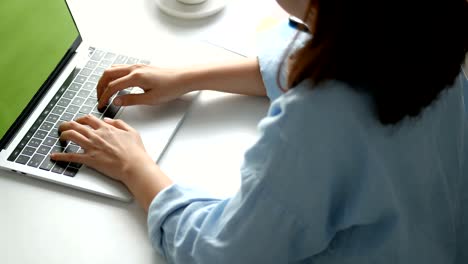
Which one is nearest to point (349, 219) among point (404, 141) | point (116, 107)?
point (404, 141)

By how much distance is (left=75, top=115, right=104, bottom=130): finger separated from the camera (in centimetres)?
78

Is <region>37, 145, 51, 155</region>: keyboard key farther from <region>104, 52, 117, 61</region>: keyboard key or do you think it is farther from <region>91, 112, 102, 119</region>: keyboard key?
<region>104, 52, 117, 61</region>: keyboard key

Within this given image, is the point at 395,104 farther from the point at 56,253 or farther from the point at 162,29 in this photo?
the point at 162,29

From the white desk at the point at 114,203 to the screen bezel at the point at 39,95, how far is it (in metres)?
0.05

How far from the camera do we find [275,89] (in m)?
0.79

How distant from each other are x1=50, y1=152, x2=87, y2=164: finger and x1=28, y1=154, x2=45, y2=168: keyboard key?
0.07 ft

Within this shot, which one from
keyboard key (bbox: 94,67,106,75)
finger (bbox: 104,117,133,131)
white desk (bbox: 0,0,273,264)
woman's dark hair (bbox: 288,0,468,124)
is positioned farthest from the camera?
keyboard key (bbox: 94,67,106,75)

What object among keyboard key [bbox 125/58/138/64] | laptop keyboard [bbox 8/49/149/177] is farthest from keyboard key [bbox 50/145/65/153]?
keyboard key [bbox 125/58/138/64]

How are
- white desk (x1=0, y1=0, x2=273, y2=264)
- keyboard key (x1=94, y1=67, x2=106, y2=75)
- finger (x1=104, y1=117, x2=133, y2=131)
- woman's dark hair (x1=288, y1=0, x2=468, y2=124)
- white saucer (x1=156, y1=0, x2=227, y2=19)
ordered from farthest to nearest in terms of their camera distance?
white saucer (x1=156, y1=0, x2=227, y2=19) → keyboard key (x1=94, y1=67, x2=106, y2=75) → finger (x1=104, y1=117, x2=133, y2=131) → white desk (x1=0, y1=0, x2=273, y2=264) → woman's dark hair (x1=288, y1=0, x2=468, y2=124)

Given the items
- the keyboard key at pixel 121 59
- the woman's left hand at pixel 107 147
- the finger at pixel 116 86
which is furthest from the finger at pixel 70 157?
the keyboard key at pixel 121 59

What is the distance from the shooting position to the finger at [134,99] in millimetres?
Answer: 815

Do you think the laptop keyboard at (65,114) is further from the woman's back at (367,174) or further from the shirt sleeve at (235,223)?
the woman's back at (367,174)

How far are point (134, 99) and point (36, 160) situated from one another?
0.17 meters

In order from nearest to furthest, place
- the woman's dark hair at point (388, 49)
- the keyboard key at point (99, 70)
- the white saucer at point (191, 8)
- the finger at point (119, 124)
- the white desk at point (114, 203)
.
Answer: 1. the woman's dark hair at point (388, 49)
2. the white desk at point (114, 203)
3. the finger at point (119, 124)
4. the keyboard key at point (99, 70)
5. the white saucer at point (191, 8)
